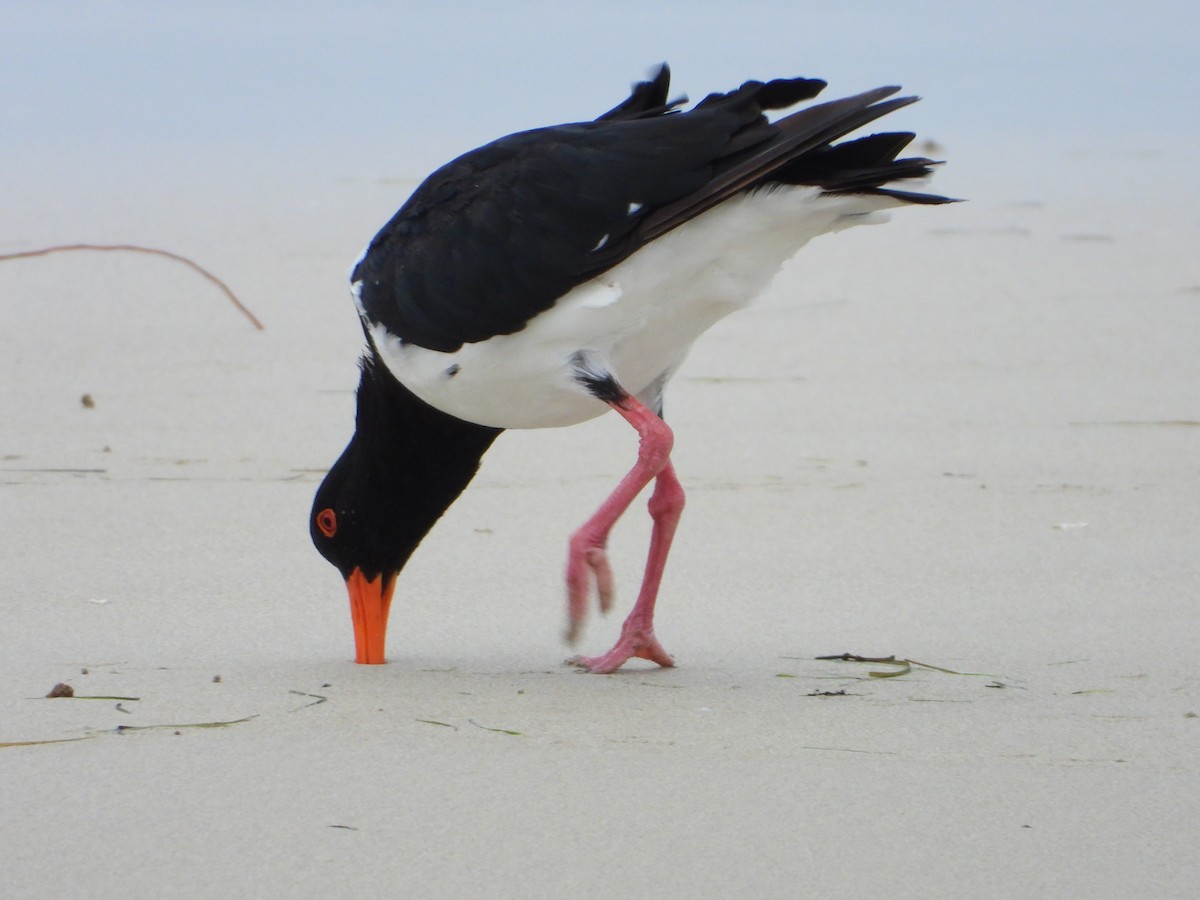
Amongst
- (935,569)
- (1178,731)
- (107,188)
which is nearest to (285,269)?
(107,188)

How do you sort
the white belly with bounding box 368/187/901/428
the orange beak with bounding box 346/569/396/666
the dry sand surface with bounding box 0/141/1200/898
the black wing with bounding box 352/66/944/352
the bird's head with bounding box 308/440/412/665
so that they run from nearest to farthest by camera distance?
the dry sand surface with bounding box 0/141/1200/898 < the black wing with bounding box 352/66/944/352 < the white belly with bounding box 368/187/901/428 < the orange beak with bounding box 346/569/396/666 < the bird's head with bounding box 308/440/412/665

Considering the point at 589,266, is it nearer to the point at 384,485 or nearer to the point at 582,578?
the point at 582,578

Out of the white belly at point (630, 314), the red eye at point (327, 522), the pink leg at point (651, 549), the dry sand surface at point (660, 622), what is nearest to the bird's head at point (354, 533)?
the red eye at point (327, 522)

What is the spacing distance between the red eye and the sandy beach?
309 millimetres

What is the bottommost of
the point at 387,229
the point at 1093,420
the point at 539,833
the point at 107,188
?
the point at 539,833

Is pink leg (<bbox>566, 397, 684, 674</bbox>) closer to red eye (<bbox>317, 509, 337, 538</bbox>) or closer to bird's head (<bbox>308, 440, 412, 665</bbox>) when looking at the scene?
bird's head (<bbox>308, 440, 412, 665</bbox>)

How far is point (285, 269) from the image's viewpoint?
10.5 metres

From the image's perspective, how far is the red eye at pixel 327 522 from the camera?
16.5 ft

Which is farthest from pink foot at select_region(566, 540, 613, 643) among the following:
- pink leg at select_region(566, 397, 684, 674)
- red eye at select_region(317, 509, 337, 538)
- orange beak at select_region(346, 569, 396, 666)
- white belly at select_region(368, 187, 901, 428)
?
red eye at select_region(317, 509, 337, 538)

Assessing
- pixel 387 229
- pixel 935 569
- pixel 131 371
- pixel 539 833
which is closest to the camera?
pixel 539 833

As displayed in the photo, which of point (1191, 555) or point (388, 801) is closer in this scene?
point (388, 801)

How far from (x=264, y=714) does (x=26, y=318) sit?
5.53 meters

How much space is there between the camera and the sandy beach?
3.40 meters

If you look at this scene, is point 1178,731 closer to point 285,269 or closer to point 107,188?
point 285,269
